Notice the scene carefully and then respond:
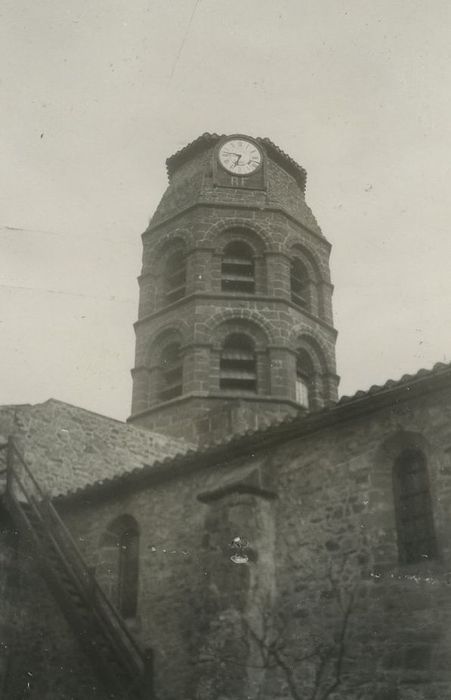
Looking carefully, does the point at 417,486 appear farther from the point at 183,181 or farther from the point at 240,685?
the point at 183,181

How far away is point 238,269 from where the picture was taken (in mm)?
21156

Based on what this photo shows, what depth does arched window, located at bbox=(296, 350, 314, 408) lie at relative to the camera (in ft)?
66.5

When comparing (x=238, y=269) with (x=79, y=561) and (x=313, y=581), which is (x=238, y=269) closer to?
(x=79, y=561)

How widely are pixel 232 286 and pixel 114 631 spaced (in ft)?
38.0

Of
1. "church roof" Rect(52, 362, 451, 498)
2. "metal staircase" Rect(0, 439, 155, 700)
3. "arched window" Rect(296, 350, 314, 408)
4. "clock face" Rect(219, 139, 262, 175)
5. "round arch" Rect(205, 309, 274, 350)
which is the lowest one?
"metal staircase" Rect(0, 439, 155, 700)

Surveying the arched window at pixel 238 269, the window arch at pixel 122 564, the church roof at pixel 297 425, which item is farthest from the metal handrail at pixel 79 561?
the arched window at pixel 238 269

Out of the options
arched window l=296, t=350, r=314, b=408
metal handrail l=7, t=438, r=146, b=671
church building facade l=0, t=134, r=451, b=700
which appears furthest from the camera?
arched window l=296, t=350, r=314, b=408

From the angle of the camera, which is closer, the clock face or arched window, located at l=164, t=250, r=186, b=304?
arched window, located at l=164, t=250, r=186, b=304

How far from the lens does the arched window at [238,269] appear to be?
821 inches

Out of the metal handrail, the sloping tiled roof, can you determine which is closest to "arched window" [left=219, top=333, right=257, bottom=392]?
the sloping tiled roof

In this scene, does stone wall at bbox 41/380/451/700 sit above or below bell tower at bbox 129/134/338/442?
below

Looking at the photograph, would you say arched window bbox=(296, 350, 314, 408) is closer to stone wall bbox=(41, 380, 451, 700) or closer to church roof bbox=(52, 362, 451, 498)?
church roof bbox=(52, 362, 451, 498)

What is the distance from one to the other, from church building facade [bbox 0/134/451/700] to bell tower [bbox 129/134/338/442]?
232 millimetres

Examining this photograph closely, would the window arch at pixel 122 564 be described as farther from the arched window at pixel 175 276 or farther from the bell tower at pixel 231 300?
the arched window at pixel 175 276
